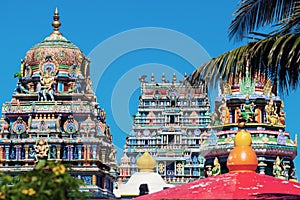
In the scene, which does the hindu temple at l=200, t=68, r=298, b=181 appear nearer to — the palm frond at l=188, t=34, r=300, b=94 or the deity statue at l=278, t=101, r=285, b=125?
the deity statue at l=278, t=101, r=285, b=125

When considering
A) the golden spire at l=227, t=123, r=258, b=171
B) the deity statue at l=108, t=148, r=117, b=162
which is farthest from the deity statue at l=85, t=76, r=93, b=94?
the golden spire at l=227, t=123, r=258, b=171

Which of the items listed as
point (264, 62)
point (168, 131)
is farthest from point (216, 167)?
point (264, 62)

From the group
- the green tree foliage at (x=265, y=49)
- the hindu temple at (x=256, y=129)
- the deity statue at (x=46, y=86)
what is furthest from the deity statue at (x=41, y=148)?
the green tree foliage at (x=265, y=49)

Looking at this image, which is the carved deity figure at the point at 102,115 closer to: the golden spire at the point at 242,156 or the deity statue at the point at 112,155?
the deity statue at the point at 112,155

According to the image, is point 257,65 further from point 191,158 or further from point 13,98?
point 191,158

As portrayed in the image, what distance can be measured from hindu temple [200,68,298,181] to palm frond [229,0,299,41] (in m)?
37.3

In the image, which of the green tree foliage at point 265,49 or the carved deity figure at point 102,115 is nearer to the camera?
the green tree foliage at point 265,49

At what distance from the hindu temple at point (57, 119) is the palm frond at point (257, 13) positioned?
144 ft

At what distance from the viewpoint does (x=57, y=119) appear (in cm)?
6738

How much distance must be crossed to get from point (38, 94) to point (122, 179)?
53.6 ft

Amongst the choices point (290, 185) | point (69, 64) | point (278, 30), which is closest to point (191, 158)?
point (69, 64)

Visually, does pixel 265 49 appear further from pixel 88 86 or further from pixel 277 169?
pixel 88 86

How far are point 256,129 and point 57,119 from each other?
564 inches

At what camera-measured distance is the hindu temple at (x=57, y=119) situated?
6625cm
